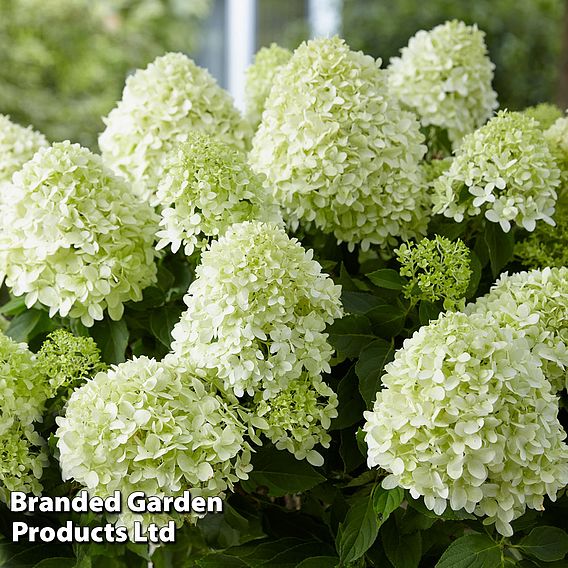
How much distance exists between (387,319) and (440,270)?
70mm

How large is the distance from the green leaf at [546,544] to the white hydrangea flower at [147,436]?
9.5 inches

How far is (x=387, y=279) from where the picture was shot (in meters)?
0.85

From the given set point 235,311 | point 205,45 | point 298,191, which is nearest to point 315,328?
point 235,311

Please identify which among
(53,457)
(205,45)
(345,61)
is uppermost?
(205,45)

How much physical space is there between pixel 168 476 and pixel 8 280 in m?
0.28

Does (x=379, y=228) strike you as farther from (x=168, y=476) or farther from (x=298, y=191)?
(x=168, y=476)

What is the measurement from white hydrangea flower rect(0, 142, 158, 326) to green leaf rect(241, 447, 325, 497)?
20cm

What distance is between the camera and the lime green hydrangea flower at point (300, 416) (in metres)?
0.76

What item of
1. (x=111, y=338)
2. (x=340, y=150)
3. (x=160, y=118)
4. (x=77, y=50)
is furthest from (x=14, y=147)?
→ (x=77, y=50)

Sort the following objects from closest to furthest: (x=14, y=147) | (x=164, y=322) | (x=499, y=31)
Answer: (x=164, y=322) < (x=14, y=147) < (x=499, y=31)

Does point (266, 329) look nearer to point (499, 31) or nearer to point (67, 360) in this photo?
point (67, 360)

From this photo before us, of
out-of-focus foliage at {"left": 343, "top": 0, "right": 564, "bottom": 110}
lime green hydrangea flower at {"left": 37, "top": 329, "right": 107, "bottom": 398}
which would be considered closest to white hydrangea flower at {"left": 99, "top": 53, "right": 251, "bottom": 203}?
lime green hydrangea flower at {"left": 37, "top": 329, "right": 107, "bottom": 398}

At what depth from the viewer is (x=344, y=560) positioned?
0.77m

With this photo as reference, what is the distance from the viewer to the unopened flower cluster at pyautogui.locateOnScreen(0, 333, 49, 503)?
0.79m
